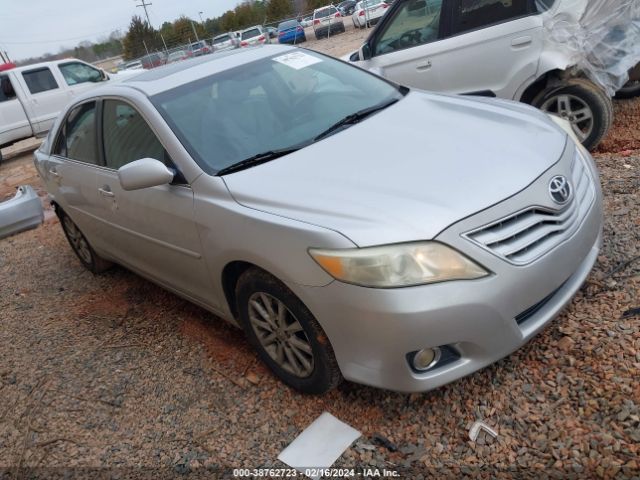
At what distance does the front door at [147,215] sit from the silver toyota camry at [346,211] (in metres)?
0.01

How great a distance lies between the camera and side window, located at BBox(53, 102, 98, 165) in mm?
3896

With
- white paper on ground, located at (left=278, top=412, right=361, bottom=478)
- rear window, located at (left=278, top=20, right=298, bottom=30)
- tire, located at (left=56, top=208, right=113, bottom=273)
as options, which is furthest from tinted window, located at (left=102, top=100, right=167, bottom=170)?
rear window, located at (left=278, top=20, right=298, bottom=30)

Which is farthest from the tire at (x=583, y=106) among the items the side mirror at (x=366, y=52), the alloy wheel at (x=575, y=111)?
the side mirror at (x=366, y=52)

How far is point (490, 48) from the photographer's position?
5.08 m

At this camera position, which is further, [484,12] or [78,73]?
[78,73]

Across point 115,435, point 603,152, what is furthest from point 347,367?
point 603,152

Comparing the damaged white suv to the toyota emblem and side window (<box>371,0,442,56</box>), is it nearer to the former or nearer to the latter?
side window (<box>371,0,442,56</box>)

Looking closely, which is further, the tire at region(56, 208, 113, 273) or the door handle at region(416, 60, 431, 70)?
the door handle at region(416, 60, 431, 70)

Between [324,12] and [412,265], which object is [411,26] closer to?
[412,265]

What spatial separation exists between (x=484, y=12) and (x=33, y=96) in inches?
492

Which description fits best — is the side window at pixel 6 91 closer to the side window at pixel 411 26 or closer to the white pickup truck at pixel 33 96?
the white pickup truck at pixel 33 96

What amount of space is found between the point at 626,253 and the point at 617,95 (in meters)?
3.42

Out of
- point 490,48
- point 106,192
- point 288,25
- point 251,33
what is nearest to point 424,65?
point 490,48

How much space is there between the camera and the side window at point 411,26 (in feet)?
17.8
